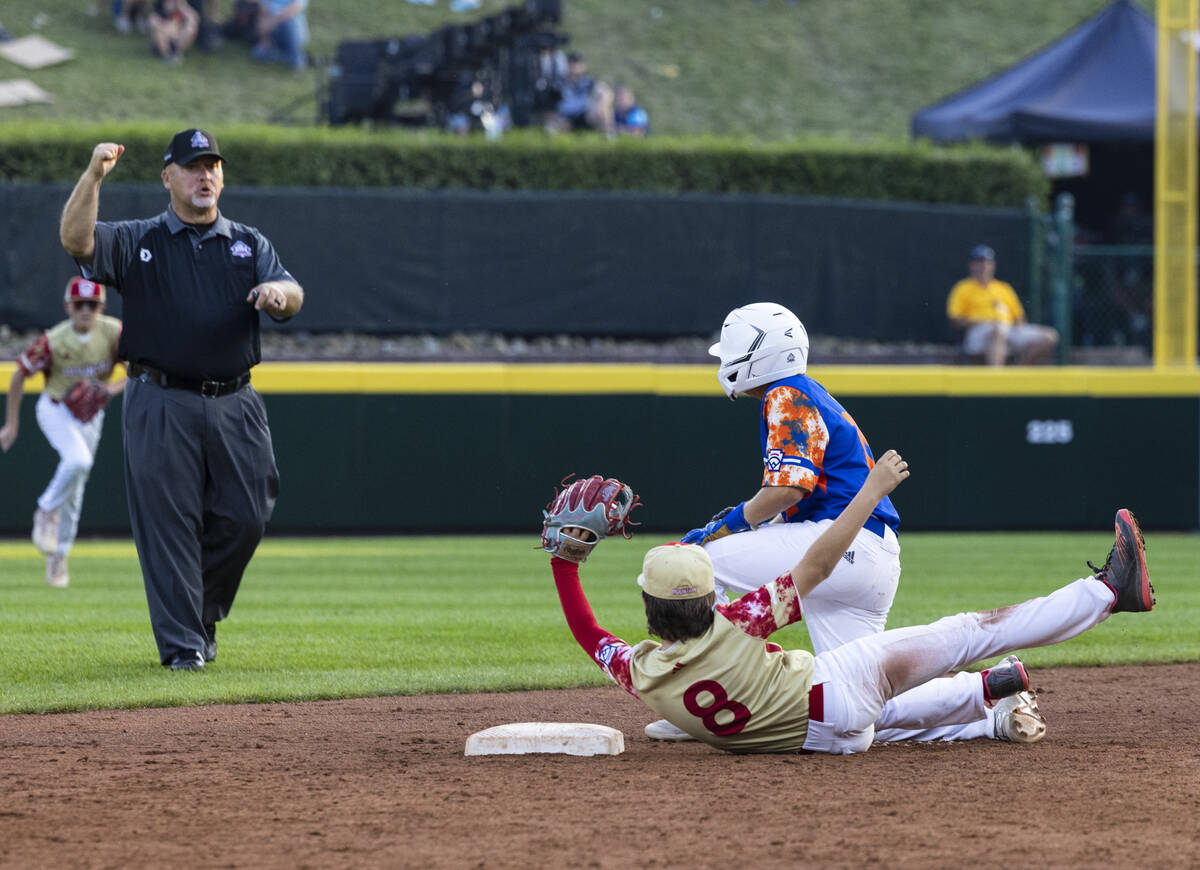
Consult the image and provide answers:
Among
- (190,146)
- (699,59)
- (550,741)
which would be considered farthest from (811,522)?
(699,59)

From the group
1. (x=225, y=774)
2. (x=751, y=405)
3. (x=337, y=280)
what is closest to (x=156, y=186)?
(x=337, y=280)

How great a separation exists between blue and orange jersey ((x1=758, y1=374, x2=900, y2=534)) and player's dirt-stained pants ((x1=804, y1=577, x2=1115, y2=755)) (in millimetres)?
480

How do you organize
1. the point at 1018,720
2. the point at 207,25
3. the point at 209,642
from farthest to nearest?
the point at 207,25, the point at 209,642, the point at 1018,720

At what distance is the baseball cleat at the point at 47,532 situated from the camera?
423 inches

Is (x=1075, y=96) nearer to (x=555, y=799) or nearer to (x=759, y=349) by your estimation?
(x=759, y=349)

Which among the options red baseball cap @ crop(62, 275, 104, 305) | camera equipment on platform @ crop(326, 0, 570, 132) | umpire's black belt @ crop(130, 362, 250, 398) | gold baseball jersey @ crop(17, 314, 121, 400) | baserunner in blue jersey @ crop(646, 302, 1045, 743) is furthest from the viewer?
camera equipment on platform @ crop(326, 0, 570, 132)

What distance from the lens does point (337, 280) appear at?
16.8 metres

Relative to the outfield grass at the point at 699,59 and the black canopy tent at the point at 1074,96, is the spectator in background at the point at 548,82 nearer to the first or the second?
the outfield grass at the point at 699,59

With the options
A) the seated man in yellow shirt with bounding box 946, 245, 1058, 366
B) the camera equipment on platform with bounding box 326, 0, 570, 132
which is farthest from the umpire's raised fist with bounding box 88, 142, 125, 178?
the camera equipment on platform with bounding box 326, 0, 570, 132

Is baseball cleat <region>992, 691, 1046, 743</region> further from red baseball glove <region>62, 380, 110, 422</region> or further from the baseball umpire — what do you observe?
red baseball glove <region>62, 380, 110, 422</region>

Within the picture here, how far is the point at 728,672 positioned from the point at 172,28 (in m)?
23.3

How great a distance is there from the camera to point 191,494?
7129 millimetres

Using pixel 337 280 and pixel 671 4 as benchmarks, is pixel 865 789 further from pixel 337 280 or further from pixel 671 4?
pixel 671 4

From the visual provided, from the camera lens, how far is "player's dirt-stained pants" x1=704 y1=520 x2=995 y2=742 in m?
5.46
